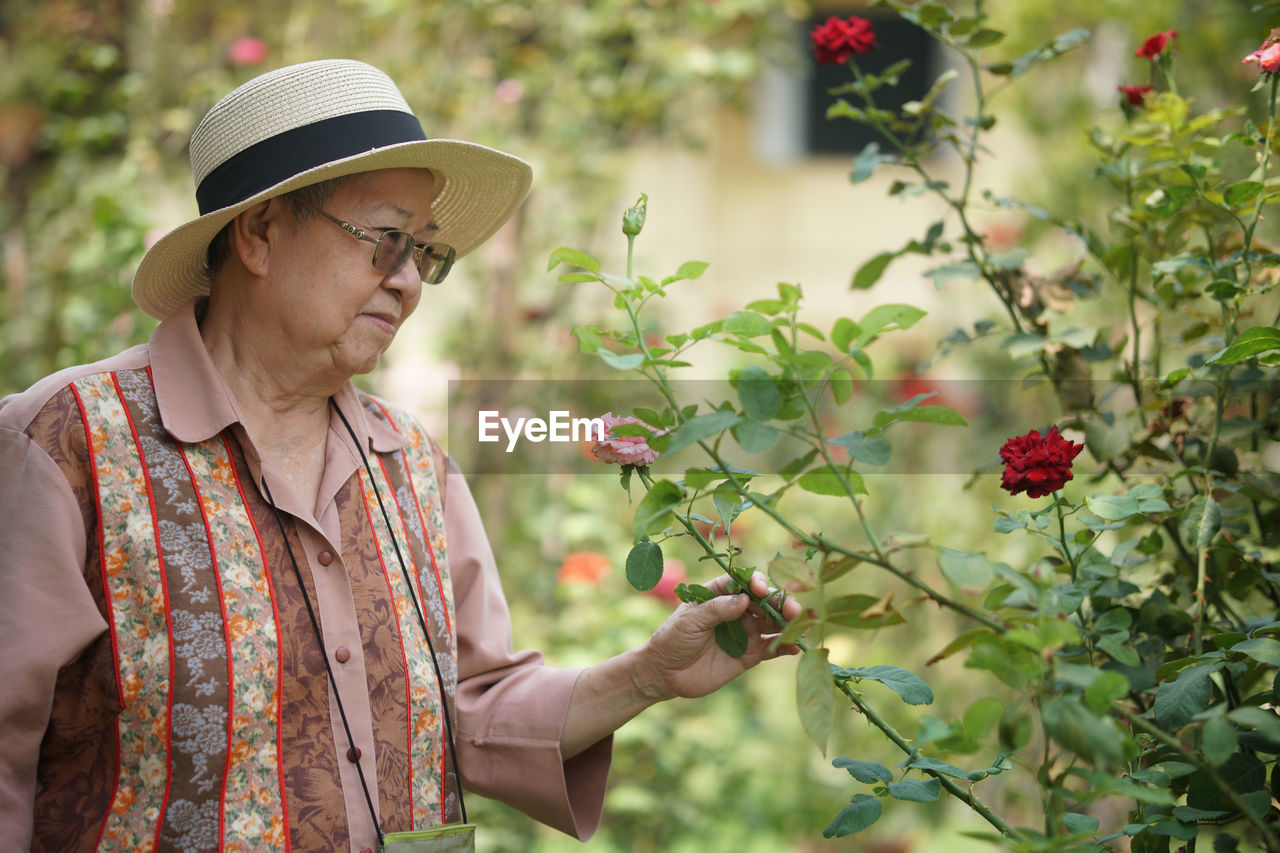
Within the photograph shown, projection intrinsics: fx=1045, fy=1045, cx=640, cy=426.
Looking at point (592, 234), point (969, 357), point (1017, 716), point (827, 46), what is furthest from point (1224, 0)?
point (1017, 716)

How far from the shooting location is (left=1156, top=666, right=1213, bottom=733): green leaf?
1.16 m

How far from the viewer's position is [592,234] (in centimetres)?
400

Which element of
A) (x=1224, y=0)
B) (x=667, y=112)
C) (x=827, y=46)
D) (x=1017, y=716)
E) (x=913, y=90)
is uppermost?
(x=913, y=90)

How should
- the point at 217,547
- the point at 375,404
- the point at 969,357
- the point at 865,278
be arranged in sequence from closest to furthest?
the point at 217,547 < the point at 375,404 < the point at 865,278 < the point at 969,357

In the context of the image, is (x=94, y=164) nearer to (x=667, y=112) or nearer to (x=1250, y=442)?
(x=667, y=112)

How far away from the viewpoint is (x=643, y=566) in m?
1.32

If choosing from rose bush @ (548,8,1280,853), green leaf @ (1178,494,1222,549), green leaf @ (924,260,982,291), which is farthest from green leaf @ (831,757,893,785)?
green leaf @ (924,260,982,291)

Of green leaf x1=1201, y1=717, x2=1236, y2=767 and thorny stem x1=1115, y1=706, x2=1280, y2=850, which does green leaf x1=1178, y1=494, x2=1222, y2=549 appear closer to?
thorny stem x1=1115, y1=706, x2=1280, y2=850

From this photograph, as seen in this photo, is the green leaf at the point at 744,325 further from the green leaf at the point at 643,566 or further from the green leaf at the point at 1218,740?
the green leaf at the point at 1218,740

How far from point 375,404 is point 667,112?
260 centimetres

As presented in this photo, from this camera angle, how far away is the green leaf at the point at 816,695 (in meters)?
0.99

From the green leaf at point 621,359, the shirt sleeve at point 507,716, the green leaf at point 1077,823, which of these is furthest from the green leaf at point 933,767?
the shirt sleeve at point 507,716

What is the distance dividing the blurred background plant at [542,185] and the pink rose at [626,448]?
201 cm

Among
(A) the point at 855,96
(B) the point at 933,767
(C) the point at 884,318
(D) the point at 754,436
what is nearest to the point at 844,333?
(C) the point at 884,318
